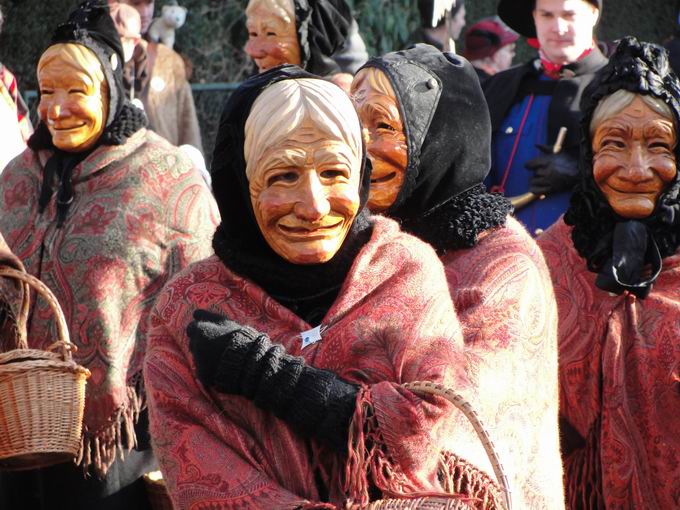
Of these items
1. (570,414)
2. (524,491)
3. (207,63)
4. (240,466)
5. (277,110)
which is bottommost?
(207,63)

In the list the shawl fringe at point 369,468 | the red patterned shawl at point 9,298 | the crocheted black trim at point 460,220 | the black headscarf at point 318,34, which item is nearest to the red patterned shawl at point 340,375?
the shawl fringe at point 369,468

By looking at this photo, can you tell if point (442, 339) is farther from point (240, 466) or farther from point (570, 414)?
point (570, 414)

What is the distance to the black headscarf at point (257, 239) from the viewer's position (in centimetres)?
420

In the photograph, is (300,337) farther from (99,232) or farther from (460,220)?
(99,232)

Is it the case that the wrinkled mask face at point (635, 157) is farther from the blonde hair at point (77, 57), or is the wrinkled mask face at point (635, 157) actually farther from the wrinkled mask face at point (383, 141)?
the blonde hair at point (77, 57)

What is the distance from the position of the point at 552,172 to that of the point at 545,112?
44cm

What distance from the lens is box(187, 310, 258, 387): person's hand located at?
12.8ft

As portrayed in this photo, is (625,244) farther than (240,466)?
Yes

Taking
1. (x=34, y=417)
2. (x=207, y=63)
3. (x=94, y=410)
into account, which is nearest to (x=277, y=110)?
(x=34, y=417)

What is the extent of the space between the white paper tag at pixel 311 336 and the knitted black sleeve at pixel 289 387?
0.18 metres

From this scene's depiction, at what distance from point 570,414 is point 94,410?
2138 millimetres

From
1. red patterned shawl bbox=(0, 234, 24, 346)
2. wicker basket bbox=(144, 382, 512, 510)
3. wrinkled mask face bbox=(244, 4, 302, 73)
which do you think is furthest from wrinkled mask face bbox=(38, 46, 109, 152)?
wicker basket bbox=(144, 382, 512, 510)

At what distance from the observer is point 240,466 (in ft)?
12.9

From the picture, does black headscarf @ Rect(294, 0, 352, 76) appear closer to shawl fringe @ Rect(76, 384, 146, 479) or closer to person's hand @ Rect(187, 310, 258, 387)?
shawl fringe @ Rect(76, 384, 146, 479)
